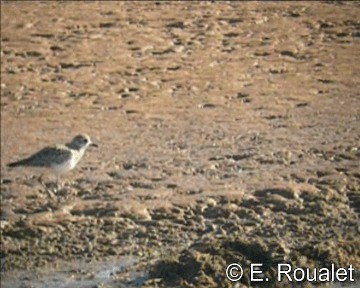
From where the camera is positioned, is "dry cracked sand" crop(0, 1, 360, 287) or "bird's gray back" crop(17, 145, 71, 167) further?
"bird's gray back" crop(17, 145, 71, 167)

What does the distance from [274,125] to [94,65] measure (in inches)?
122

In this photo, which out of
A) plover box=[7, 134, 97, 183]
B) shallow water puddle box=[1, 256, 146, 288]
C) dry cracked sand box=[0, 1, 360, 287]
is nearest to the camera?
shallow water puddle box=[1, 256, 146, 288]

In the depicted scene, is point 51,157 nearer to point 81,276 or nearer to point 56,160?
point 56,160

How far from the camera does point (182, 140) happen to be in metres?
8.44

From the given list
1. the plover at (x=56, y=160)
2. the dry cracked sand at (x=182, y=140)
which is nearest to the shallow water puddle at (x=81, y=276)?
the dry cracked sand at (x=182, y=140)

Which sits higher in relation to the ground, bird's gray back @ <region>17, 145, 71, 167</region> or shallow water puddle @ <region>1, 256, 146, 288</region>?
bird's gray back @ <region>17, 145, 71, 167</region>

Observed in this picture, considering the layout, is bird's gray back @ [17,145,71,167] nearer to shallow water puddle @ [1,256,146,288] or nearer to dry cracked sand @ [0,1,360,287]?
dry cracked sand @ [0,1,360,287]

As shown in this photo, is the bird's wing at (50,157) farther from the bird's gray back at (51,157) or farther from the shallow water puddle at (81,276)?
the shallow water puddle at (81,276)

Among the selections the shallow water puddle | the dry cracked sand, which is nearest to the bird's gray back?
the dry cracked sand

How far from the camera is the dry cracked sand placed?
19.9ft

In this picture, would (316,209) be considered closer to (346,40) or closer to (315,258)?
(315,258)

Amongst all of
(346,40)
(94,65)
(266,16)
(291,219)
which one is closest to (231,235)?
(291,219)

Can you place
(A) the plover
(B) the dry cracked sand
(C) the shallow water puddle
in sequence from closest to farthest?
(C) the shallow water puddle < (B) the dry cracked sand < (A) the plover

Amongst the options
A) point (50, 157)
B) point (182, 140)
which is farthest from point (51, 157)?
point (182, 140)
